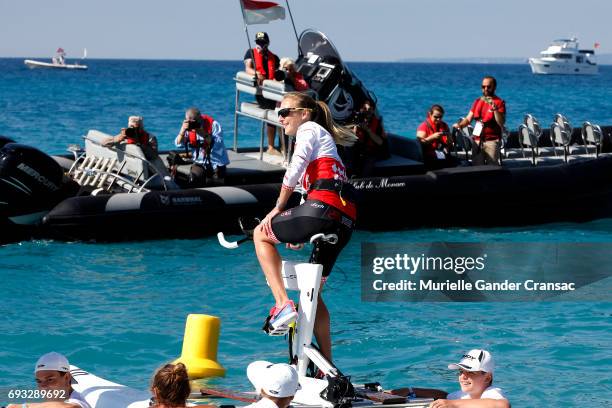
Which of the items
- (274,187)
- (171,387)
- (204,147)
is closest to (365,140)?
(274,187)

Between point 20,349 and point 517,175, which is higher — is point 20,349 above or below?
below

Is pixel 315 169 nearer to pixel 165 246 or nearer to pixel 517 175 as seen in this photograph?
pixel 165 246

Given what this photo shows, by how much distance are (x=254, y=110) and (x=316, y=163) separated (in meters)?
7.74

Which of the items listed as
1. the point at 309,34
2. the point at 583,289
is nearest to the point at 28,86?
the point at 309,34

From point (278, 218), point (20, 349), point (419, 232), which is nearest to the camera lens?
point (278, 218)

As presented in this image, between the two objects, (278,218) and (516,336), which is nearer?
(278,218)

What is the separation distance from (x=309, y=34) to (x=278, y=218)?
805cm

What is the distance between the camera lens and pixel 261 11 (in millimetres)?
13664

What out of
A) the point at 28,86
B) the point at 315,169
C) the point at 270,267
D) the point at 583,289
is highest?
the point at 28,86

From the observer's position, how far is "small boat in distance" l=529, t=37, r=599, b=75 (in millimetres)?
96875

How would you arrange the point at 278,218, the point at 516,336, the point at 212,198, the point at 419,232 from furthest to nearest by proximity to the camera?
the point at 419,232 → the point at 212,198 → the point at 516,336 → the point at 278,218

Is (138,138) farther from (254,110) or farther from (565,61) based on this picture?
(565,61)

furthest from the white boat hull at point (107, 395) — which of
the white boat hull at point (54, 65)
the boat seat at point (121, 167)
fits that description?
the white boat hull at point (54, 65)

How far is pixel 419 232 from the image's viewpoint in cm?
1348
